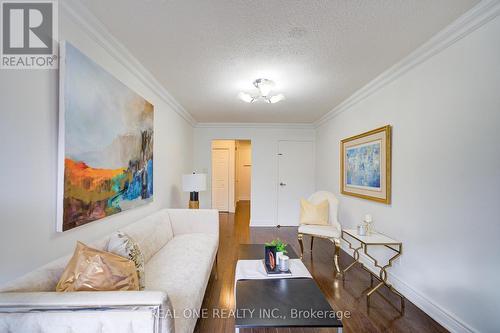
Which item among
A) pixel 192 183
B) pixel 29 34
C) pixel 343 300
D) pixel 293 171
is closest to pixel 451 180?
pixel 343 300

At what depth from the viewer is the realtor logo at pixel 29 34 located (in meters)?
1.22

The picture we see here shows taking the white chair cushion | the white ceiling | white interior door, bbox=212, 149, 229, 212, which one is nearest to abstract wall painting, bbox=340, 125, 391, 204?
the white chair cushion

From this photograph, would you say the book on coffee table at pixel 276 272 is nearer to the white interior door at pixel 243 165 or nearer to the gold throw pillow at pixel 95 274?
the gold throw pillow at pixel 95 274

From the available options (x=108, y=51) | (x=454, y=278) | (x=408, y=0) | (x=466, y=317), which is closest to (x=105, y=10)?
(x=108, y=51)

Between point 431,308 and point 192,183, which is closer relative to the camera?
point 431,308

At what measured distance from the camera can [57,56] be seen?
1.41m

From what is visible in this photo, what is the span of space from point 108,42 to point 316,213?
3166mm

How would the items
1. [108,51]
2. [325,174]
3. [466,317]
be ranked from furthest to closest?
[325,174], [108,51], [466,317]

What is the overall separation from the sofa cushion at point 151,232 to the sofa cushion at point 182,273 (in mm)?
70

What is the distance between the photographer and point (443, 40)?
5.96ft

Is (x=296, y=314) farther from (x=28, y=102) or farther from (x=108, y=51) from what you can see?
(x=108, y=51)

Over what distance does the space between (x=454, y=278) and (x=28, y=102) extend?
10.2 feet

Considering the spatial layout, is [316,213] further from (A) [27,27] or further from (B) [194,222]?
(A) [27,27]

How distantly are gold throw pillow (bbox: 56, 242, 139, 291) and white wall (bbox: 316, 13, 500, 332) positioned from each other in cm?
227
